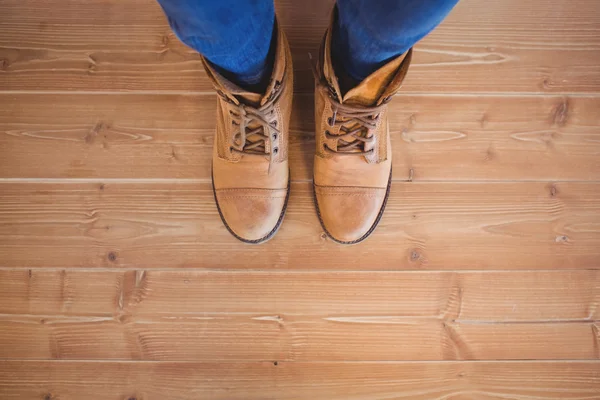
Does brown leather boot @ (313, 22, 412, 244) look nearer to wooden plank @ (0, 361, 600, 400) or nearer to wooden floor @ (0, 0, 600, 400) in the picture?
wooden floor @ (0, 0, 600, 400)

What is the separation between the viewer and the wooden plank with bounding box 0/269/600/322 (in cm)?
91

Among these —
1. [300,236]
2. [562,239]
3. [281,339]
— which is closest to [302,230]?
[300,236]

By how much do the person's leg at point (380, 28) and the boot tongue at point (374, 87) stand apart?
0.04 ft

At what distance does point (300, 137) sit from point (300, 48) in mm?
215

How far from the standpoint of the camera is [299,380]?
91 centimetres

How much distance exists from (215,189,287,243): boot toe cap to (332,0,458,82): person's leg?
31 cm

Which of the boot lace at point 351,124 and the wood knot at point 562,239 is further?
the wood knot at point 562,239

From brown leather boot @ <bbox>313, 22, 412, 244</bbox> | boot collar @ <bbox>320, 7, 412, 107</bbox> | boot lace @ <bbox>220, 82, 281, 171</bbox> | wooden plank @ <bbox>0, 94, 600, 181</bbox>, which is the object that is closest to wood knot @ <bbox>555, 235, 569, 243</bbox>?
wooden plank @ <bbox>0, 94, 600, 181</bbox>

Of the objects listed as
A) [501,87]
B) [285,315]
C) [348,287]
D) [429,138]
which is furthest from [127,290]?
[501,87]

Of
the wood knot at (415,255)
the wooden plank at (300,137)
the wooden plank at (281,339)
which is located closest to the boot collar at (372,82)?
the wooden plank at (300,137)

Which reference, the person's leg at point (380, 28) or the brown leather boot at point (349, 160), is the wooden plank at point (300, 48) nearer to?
the brown leather boot at point (349, 160)

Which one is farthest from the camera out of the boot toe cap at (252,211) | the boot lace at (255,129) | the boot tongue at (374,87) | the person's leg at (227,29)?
the boot toe cap at (252,211)

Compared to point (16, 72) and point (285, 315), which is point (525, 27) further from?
point (16, 72)

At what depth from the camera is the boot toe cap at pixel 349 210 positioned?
0.85 m
